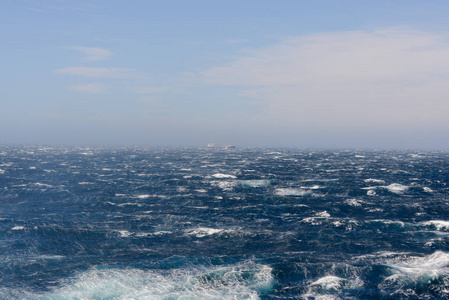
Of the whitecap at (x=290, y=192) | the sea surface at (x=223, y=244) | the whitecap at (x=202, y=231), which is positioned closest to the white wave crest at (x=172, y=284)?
the sea surface at (x=223, y=244)

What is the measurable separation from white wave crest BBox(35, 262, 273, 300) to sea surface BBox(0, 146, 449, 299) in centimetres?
11

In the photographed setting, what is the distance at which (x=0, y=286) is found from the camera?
32469mm

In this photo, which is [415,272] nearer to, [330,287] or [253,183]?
[330,287]

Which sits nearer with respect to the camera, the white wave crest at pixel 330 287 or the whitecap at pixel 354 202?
the white wave crest at pixel 330 287

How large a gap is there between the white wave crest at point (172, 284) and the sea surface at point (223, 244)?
109 mm

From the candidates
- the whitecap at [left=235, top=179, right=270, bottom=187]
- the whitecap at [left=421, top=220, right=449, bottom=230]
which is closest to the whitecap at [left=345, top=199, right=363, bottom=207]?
the whitecap at [left=421, top=220, right=449, bottom=230]

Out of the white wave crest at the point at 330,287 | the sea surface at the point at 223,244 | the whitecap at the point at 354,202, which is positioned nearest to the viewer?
the white wave crest at the point at 330,287

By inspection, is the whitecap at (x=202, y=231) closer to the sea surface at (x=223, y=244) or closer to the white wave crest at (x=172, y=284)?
the sea surface at (x=223, y=244)

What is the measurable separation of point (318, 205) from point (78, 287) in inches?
1983

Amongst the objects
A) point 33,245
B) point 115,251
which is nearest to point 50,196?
point 33,245

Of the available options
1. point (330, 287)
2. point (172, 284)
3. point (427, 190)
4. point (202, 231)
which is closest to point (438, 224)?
point (330, 287)

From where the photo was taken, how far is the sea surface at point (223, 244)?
32688mm

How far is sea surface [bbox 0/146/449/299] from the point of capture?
32.7 meters

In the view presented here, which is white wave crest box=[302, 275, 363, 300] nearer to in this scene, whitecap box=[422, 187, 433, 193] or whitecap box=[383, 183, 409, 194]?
whitecap box=[383, 183, 409, 194]
